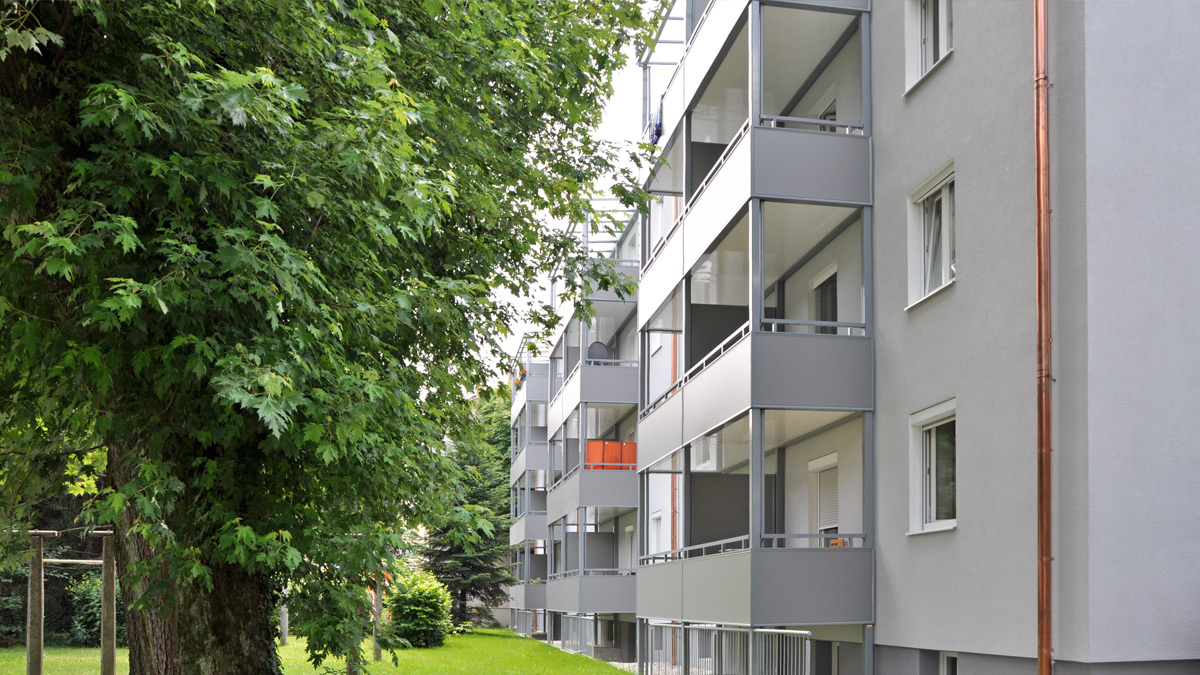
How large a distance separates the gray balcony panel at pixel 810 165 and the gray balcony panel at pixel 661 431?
4.46 metres

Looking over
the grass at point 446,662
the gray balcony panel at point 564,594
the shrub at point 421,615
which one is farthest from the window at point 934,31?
the shrub at point 421,615

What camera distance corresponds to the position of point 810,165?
580 inches

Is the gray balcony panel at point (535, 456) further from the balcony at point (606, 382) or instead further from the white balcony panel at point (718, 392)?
the white balcony panel at point (718, 392)

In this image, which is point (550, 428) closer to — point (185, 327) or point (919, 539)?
point (919, 539)

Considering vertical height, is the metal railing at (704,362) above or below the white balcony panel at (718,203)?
below

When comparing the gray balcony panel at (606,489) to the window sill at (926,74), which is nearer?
the window sill at (926,74)

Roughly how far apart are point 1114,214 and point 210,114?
7035 mm

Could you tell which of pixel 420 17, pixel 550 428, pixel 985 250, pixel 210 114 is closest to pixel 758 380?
pixel 985 250

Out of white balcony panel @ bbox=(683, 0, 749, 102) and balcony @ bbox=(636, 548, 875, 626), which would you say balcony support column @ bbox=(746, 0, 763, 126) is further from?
balcony @ bbox=(636, 548, 875, 626)

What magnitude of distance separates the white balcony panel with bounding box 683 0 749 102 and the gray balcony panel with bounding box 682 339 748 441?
417cm

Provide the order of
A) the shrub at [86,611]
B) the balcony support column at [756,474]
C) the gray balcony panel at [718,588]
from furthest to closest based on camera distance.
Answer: the shrub at [86,611], the gray balcony panel at [718,588], the balcony support column at [756,474]

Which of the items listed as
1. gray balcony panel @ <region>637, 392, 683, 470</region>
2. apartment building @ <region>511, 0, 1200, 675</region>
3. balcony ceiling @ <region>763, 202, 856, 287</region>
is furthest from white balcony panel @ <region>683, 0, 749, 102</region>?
gray balcony panel @ <region>637, 392, 683, 470</region>

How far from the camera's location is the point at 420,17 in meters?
11.1

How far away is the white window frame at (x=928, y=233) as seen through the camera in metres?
12.6
